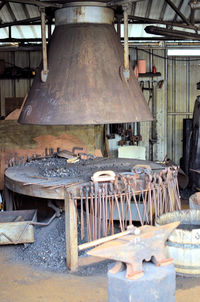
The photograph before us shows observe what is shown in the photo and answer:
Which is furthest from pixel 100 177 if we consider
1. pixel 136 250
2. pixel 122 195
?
pixel 136 250

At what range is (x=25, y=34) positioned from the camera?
9453 millimetres

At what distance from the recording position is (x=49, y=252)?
14.0ft

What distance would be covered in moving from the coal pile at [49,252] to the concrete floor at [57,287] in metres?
0.12

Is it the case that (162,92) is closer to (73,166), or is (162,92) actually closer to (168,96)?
(168,96)

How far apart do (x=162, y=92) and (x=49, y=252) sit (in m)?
6.40

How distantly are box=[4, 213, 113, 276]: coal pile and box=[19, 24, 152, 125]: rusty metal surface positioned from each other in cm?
126

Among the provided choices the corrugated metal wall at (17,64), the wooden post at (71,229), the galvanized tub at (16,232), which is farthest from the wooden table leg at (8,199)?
the corrugated metal wall at (17,64)

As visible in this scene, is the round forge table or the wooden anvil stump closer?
the wooden anvil stump

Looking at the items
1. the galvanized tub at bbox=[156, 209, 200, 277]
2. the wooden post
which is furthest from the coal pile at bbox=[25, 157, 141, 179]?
the galvanized tub at bbox=[156, 209, 200, 277]

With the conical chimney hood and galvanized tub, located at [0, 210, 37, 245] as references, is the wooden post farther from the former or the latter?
the conical chimney hood

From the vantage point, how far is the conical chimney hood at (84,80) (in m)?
4.30

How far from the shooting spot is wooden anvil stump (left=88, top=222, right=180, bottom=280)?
7.93 feet

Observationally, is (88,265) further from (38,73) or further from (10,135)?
(10,135)

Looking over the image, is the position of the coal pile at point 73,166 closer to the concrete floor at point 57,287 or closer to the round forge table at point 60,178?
Result: the round forge table at point 60,178
